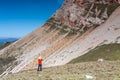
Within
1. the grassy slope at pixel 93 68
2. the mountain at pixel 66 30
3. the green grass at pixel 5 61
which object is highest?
the mountain at pixel 66 30

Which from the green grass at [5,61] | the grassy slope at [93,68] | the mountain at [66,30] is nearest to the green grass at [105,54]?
the grassy slope at [93,68]

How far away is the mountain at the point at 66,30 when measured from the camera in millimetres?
118906

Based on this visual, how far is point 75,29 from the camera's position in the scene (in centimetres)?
13988

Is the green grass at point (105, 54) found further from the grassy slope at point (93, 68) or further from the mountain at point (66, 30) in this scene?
the mountain at point (66, 30)

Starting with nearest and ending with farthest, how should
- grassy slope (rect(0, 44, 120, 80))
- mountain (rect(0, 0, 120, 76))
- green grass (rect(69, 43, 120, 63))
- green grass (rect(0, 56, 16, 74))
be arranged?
grassy slope (rect(0, 44, 120, 80))
green grass (rect(69, 43, 120, 63))
mountain (rect(0, 0, 120, 76))
green grass (rect(0, 56, 16, 74))

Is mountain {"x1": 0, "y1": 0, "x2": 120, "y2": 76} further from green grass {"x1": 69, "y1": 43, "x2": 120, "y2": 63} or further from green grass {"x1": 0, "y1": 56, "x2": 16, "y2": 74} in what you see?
green grass {"x1": 69, "y1": 43, "x2": 120, "y2": 63}

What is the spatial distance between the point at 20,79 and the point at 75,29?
339 feet

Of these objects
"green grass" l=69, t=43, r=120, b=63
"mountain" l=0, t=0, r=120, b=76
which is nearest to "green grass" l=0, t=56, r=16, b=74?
"mountain" l=0, t=0, r=120, b=76

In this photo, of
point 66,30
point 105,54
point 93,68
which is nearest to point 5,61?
point 66,30

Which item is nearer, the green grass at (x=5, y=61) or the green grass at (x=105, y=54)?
the green grass at (x=105, y=54)

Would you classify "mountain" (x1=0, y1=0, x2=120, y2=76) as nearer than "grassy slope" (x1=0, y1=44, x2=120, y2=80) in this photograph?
No

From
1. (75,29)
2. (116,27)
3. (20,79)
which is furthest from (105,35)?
(20,79)

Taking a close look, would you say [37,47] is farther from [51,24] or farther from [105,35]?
[105,35]

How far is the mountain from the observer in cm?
11891
